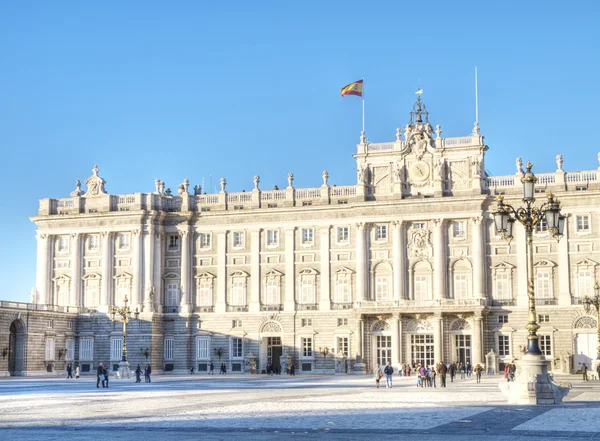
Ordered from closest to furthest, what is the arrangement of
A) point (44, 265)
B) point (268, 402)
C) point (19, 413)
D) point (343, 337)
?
point (19, 413), point (268, 402), point (343, 337), point (44, 265)

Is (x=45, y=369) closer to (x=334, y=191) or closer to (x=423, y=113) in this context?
(x=334, y=191)

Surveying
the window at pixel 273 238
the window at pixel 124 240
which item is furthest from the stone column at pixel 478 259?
the window at pixel 124 240

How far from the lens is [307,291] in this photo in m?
76.5

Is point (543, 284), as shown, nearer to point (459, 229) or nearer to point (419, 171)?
point (459, 229)

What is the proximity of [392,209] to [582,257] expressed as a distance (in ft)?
46.9

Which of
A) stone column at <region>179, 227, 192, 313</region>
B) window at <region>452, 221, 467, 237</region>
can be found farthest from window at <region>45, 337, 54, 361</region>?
window at <region>452, 221, 467, 237</region>

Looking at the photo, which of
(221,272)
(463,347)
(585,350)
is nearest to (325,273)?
(221,272)

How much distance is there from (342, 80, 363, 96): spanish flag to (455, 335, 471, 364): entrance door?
20315 millimetres

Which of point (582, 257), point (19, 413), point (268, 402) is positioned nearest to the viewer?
point (19, 413)

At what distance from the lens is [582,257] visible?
7019cm

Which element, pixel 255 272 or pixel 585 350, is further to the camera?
pixel 255 272

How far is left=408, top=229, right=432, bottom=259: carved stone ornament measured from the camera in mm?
73375

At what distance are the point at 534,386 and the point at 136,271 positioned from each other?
166 ft

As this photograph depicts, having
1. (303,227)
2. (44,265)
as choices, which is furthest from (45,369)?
(303,227)
